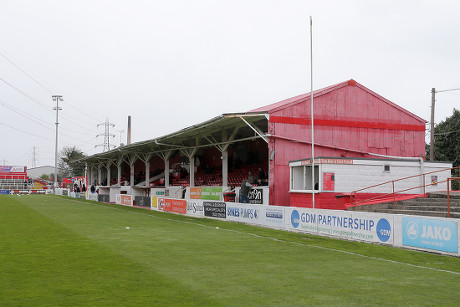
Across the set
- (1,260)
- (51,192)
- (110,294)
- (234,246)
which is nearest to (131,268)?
(110,294)

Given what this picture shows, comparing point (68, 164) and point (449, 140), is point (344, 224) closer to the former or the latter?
point (449, 140)

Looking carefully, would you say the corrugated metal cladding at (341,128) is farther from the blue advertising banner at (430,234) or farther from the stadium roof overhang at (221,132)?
the blue advertising banner at (430,234)

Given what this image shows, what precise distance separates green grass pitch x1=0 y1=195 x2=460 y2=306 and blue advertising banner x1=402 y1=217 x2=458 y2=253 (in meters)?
0.50

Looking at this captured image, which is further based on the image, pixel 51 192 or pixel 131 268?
pixel 51 192

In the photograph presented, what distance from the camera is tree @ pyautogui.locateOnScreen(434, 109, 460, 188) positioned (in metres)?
45.5

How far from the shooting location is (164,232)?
18.3 metres

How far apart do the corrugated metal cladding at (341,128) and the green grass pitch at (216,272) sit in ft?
39.9

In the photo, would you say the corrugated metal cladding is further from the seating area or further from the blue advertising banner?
the blue advertising banner

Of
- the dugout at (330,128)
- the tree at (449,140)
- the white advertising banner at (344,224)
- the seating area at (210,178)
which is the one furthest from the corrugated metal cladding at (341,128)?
the tree at (449,140)

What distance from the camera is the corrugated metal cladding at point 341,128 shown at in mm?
28000

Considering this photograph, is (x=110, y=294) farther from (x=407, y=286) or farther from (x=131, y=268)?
(x=407, y=286)

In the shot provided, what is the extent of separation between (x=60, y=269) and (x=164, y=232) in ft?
28.0

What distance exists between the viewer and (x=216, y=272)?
9719 mm

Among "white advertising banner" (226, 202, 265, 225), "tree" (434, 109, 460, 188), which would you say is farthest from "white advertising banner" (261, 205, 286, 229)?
"tree" (434, 109, 460, 188)
